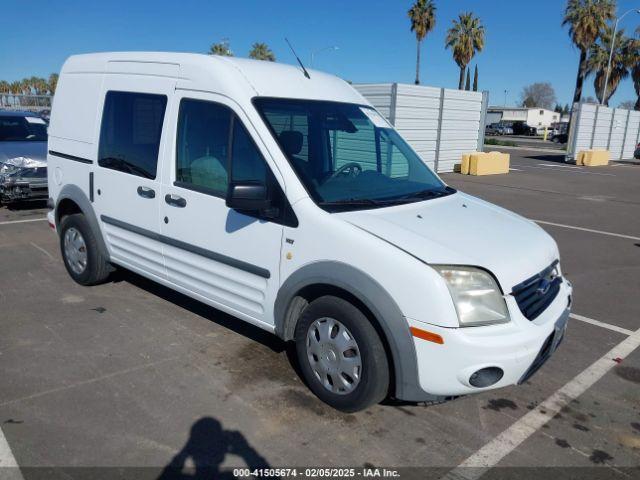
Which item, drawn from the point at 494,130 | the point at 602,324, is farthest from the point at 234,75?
the point at 494,130

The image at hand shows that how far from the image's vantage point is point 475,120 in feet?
66.5

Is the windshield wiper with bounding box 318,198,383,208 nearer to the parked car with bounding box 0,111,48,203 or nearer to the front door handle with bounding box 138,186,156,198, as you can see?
the front door handle with bounding box 138,186,156,198

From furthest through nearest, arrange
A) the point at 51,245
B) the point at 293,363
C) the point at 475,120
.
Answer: the point at 475,120, the point at 51,245, the point at 293,363

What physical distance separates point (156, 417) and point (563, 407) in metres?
2.58

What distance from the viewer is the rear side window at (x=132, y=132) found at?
429cm

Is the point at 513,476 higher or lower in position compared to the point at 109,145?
lower

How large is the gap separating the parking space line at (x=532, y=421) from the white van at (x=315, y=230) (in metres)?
0.38

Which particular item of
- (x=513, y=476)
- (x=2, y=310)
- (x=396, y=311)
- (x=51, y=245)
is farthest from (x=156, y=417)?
(x=51, y=245)

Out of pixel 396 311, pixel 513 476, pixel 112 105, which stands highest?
pixel 112 105

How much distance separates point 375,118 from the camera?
4.50 m

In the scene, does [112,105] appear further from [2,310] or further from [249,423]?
[249,423]

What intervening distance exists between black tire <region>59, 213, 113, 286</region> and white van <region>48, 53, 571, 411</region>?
98mm

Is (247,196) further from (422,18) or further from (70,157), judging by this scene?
(422,18)

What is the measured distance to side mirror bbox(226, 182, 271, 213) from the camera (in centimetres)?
324
